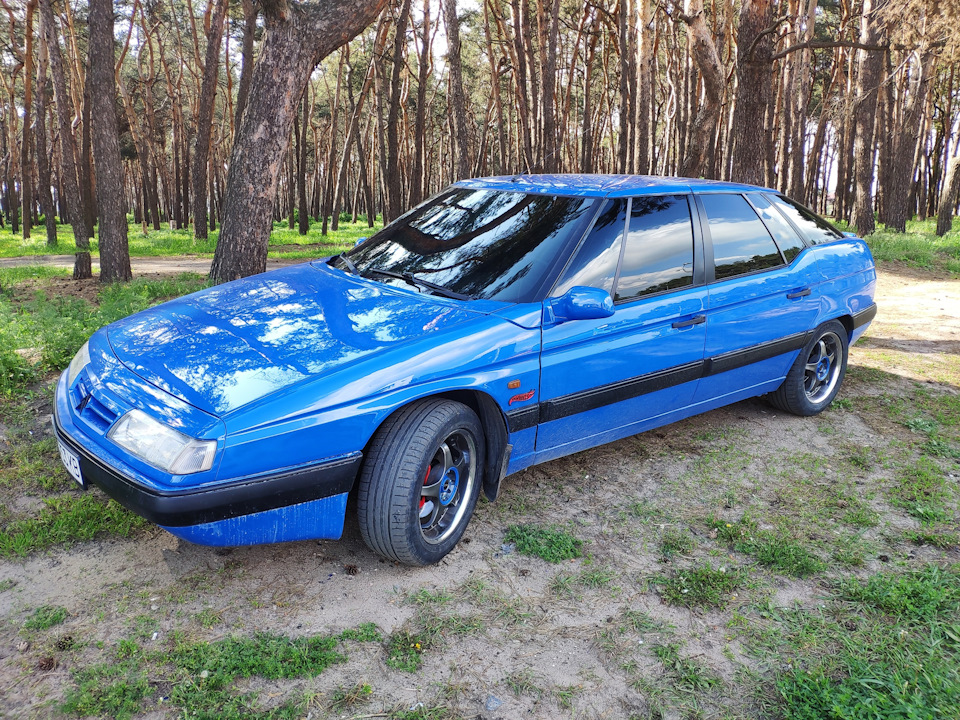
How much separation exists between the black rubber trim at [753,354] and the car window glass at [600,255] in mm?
953

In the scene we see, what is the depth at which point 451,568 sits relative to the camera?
3189mm

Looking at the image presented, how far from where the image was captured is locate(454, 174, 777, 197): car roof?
4.03m

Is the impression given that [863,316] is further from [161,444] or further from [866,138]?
[866,138]

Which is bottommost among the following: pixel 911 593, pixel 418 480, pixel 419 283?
pixel 911 593

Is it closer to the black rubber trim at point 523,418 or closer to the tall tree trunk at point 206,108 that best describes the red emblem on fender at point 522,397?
the black rubber trim at point 523,418

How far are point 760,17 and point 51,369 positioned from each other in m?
10.1

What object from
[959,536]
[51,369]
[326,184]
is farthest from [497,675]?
[326,184]

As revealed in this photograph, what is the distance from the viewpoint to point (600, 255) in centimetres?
368

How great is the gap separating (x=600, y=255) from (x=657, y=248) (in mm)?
453

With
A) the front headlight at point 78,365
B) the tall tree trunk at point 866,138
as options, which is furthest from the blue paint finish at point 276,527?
the tall tree trunk at point 866,138

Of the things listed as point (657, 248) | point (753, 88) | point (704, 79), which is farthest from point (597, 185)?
point (704, 79)

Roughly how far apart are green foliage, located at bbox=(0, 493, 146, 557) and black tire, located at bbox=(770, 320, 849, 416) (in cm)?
415

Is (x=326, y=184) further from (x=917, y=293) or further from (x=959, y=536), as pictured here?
(x=959, y=536)

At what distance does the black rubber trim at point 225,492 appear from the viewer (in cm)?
254
